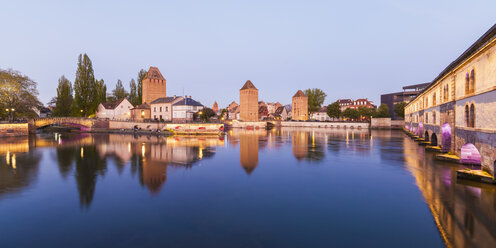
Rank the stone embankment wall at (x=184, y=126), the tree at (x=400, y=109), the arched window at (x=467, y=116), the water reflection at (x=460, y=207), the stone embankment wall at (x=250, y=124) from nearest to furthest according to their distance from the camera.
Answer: the water reflection at (x=460, y=207) → the arched window at (x=467, y=116) → the stone embankment wall at (x=184, y=126) → the tree at (x=400, y=109) → the stone embankment wall at (x=250, y=124)

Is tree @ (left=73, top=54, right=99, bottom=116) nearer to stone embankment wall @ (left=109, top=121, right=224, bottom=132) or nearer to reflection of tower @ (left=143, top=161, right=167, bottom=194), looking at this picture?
stone embankment wall @ (left=109, top=121, right=224, bottom=132)

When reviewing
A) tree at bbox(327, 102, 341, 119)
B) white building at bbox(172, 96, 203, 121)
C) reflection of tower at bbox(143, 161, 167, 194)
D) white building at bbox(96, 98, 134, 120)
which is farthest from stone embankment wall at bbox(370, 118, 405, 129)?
reflection of tower at bbox(143, 161, 167, 194)

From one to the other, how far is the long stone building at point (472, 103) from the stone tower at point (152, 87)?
68129 mm

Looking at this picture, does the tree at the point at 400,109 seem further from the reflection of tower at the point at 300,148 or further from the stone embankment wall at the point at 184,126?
the stone embankment wall at the point at 184,126

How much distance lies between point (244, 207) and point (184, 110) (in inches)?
2156

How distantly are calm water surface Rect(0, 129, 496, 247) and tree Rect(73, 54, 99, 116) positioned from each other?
153 ft

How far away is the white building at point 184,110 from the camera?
2463 inches

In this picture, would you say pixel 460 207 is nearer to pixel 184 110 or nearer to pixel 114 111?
pixel 184 110

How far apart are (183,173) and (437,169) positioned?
17.6 m

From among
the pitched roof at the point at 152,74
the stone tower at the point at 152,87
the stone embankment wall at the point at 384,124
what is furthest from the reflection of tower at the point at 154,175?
the stone embankment wall at the point at 384,124

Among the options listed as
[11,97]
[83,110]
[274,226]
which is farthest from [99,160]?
[83,110]

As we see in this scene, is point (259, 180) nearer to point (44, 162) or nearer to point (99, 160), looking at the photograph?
point (99, 160)

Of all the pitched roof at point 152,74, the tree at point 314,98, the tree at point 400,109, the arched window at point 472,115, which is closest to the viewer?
the arched window at point 472,115

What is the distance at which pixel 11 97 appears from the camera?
42.6 m
